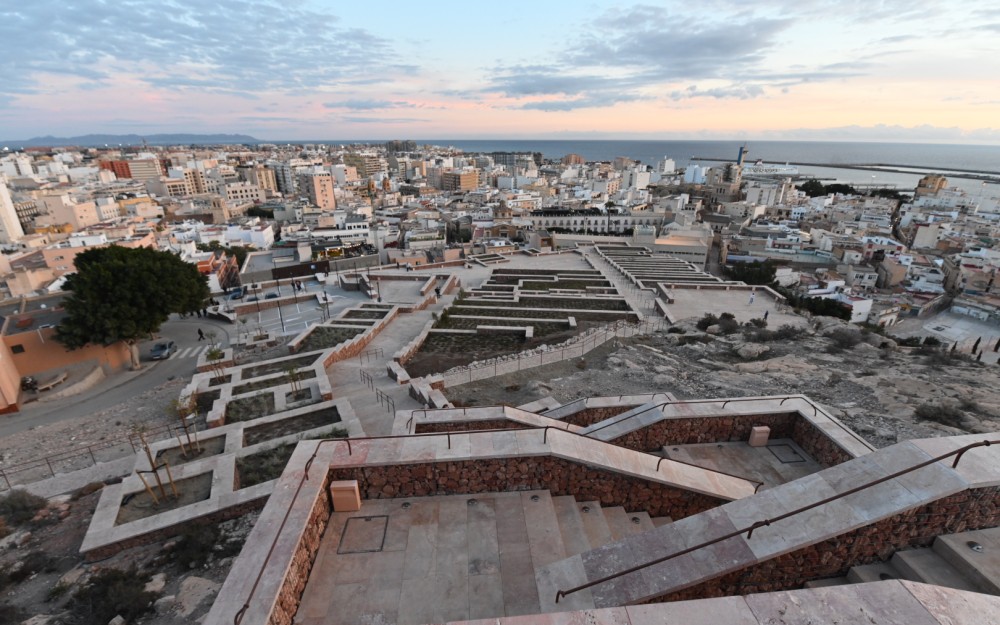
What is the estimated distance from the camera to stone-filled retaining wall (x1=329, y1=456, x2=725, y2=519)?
652 cm

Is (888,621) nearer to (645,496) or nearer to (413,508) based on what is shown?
(645,496)

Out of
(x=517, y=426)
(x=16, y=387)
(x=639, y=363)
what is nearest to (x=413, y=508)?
(x=517, y=426)

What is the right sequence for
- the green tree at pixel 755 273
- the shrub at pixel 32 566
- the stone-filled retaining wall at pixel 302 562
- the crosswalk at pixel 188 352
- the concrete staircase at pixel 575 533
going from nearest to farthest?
the stone-filled retaining wall at pixel 302 562, the concrete staircase at pixel 575 533, the shrub at pixel 32 566, the crosswalk at pixel 188 352, the green tree at pixel 755 273

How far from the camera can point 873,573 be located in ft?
16.4

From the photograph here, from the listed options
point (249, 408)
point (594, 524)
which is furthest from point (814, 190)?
point (249, 408)

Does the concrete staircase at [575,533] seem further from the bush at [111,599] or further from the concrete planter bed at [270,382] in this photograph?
the concrete planter bed at [270,382]

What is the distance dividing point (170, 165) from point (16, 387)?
176 metres

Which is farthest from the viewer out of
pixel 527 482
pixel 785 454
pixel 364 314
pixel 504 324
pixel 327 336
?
pixel 364 314

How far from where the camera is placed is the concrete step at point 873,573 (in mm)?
4930

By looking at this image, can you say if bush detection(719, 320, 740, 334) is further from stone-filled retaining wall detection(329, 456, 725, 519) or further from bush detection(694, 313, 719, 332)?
stone-filled retaining wall detection(329, 456, 725, 519)

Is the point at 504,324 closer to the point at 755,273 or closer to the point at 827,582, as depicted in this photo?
the point at 827,582

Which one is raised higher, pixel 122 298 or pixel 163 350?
pixel 122 298

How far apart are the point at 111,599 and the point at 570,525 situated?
6.42 metres

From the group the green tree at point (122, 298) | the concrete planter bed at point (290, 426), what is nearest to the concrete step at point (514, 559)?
the concrete planter bed at point (290, 426)
